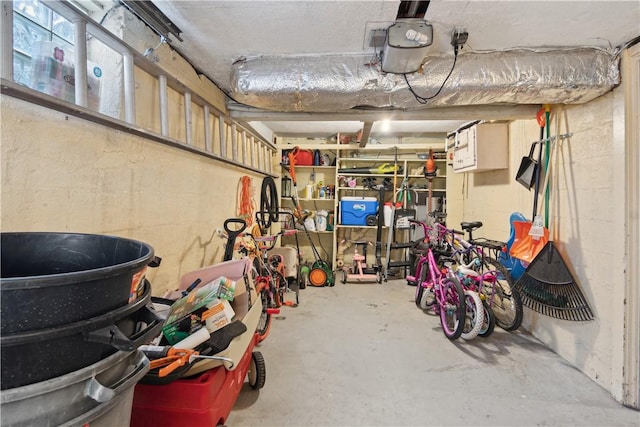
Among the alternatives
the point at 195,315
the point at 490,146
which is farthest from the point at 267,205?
the point at 490,146

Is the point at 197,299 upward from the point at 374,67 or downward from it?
downward

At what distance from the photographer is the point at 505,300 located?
2.59 meters

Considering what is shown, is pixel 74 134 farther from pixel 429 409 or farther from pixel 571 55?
pixel 571 55

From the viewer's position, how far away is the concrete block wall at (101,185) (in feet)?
3.05

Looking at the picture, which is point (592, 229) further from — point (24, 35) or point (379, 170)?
point (24, 35)

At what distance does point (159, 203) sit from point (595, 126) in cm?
306

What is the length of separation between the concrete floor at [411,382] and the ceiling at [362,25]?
7.41 ft

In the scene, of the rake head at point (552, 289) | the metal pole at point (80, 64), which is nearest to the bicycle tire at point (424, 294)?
A: the rake head at point (552, 289)

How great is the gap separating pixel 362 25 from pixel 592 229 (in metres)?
2.13

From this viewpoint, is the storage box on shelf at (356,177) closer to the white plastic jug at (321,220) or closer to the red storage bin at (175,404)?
the white plastic jug at (321,220)

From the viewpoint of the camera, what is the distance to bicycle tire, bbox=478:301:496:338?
7.45ft

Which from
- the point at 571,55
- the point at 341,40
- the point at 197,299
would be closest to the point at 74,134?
the point at 197,299

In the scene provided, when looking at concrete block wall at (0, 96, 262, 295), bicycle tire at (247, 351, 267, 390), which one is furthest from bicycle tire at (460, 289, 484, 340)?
concrete block wall at (0, 96, 262, 295)

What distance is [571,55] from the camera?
1711 mm
